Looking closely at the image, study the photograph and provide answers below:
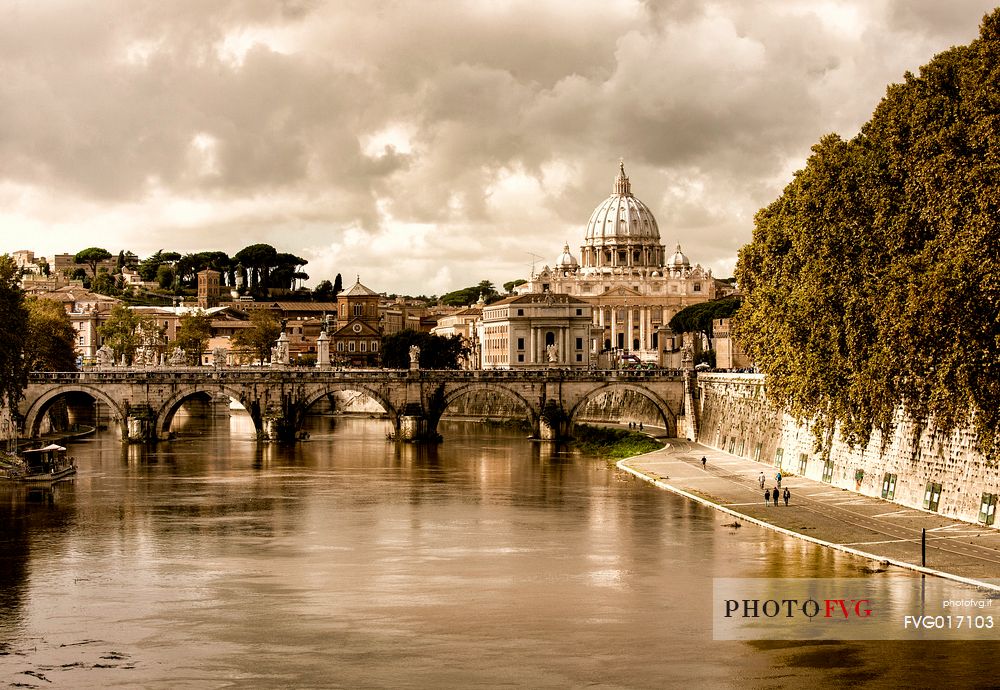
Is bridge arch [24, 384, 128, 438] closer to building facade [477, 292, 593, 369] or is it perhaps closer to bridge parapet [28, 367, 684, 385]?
bridge parapet [28, 367, 684, 385]

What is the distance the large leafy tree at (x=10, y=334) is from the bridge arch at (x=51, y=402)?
1210 centimetres

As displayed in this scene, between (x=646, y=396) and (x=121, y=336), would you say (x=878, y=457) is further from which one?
(x=121, y=336)

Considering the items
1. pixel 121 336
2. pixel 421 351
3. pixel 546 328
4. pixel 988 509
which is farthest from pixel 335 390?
pixel 546 328

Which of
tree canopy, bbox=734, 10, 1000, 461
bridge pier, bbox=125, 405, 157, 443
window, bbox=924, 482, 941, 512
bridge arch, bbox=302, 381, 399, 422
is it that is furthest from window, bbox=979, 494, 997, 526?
bridge pier, bbox=125, 405, 157, 443

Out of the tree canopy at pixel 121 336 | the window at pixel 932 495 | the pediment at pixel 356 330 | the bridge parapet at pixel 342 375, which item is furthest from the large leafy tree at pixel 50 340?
the window at pixel 932 495

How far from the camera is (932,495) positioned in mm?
55219

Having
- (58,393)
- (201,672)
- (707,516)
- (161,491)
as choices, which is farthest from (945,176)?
(58,393)

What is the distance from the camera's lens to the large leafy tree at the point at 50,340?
4569 inches

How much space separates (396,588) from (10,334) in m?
47.3

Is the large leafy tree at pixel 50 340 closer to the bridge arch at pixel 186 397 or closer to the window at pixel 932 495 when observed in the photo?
the bridge arch at pixel 186 397

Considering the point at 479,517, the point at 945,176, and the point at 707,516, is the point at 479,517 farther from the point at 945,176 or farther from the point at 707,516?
the point at 945,176

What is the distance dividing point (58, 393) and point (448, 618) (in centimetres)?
7162

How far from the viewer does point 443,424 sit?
137m

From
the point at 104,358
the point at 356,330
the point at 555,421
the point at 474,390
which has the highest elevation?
the point at 356,330
